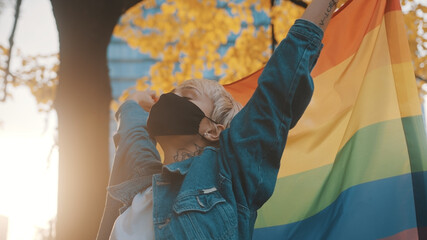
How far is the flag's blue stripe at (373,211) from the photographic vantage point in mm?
2555

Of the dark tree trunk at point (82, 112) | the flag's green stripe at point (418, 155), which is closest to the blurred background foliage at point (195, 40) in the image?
the dark tree trunk at point (82, 112)

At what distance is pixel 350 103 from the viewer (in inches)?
115

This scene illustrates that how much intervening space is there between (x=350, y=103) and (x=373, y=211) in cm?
65

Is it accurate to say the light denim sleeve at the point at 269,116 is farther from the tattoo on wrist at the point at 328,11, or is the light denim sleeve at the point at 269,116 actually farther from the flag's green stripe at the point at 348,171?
the flag's green stripe at the point at 348,171

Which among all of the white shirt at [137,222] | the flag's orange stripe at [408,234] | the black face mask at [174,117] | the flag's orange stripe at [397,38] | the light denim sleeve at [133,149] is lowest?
the flag's orange stripe at [408,234]

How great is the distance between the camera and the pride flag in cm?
261

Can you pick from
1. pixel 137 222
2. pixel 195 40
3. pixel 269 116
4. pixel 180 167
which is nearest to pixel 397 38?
pixel 269 116

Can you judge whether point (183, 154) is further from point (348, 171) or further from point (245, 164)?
point (348, 171)

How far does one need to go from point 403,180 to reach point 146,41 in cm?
589

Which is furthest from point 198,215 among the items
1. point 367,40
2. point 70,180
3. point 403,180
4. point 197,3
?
point 197,3

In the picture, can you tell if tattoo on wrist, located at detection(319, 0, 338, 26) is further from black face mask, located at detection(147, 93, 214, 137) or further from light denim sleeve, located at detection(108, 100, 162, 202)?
light denim sleeve, located at detection(108, 100, 162, 202)

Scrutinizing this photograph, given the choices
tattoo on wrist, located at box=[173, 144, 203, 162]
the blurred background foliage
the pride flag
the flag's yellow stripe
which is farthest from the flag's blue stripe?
the blurred background foliage

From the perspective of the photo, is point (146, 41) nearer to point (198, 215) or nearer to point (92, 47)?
point (92, 47)

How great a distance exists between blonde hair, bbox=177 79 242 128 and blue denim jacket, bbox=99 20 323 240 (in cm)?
32
